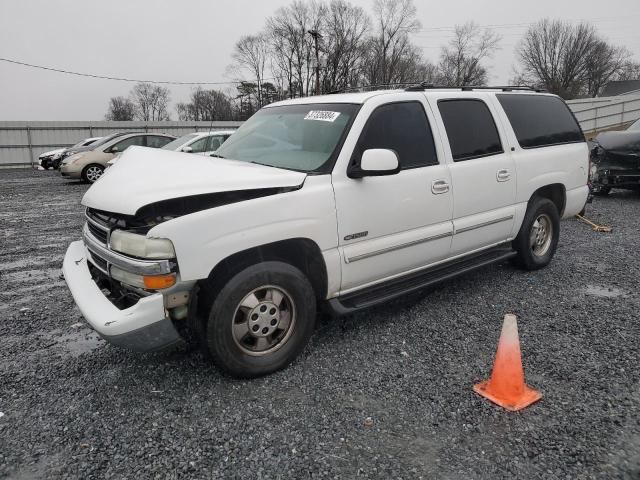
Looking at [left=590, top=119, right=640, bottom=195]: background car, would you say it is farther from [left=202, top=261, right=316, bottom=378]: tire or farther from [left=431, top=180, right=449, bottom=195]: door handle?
[left=202, top=261, right=316, bottom=378]: tire

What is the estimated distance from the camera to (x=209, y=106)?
61.2 metres

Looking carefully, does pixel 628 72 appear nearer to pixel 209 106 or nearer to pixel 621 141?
pixel 209 106

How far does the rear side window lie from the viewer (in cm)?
476

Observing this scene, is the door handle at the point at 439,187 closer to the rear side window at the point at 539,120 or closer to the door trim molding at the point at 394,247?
the door trim molding at the point at 394,247

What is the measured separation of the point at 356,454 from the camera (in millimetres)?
2416

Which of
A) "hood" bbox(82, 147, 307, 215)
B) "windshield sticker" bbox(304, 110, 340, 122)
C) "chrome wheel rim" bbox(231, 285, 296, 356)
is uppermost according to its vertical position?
"windshield sticker" bbox(304, 110, 340, 122)

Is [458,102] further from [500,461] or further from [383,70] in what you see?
[383,70]

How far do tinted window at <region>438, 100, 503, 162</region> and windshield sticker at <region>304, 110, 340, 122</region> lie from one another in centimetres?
104

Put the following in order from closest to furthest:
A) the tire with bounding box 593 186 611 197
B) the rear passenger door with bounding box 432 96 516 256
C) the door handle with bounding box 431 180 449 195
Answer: the door handle with bounding box 431 180 449 195 < the rear passenger door with bounding box 432 96 516 256 < the tire with bounding box 593 186 611 197

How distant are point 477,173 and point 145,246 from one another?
2.94 metres

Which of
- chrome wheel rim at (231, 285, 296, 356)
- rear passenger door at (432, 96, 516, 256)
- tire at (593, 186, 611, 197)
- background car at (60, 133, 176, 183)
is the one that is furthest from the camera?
background car at (60, 133, 176, 183)

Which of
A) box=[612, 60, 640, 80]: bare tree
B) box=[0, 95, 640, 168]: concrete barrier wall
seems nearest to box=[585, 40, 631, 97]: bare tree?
box=[612, 60, 640, 80]: bare tree

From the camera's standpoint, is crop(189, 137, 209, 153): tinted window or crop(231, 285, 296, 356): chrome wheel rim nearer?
crop(231, 285, 296, 356): chrome wheel rim

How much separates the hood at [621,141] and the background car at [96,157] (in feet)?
40.4
